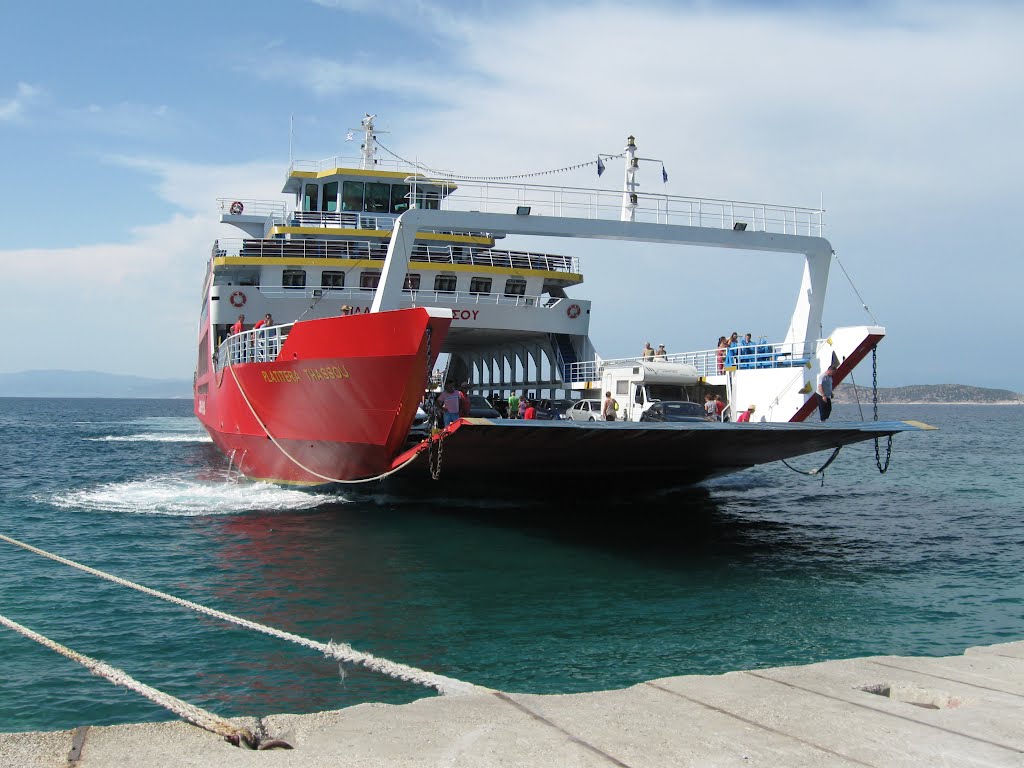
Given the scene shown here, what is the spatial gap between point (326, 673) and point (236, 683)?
769mm

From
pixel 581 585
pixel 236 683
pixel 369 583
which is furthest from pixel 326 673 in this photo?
pixel 581 585

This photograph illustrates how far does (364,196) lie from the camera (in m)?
27.6

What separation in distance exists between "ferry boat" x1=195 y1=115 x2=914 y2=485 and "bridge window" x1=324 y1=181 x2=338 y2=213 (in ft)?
0.18

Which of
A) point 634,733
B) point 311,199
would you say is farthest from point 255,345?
point 634,733

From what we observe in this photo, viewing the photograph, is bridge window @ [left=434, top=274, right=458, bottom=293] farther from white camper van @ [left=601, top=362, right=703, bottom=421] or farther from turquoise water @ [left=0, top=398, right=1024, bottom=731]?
turquoise water @ [left=0, top=398, right=1024, bottom=731]

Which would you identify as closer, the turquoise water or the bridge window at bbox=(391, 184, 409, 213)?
the turquoise water

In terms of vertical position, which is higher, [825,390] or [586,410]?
[825,390]

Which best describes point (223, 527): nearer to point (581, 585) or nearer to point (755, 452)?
point (581, 585)

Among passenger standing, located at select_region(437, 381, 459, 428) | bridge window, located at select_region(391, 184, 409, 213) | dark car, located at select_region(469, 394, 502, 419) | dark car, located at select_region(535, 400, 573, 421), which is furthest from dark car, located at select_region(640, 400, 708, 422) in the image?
bridge window, located at select_region(391, 184, 409, 213)

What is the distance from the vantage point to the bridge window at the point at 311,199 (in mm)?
28062

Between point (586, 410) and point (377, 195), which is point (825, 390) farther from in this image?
point (377, 195)

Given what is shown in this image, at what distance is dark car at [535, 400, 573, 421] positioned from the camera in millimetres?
20922

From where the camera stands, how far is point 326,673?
7.86 metres

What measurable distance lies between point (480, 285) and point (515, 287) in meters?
1.14
